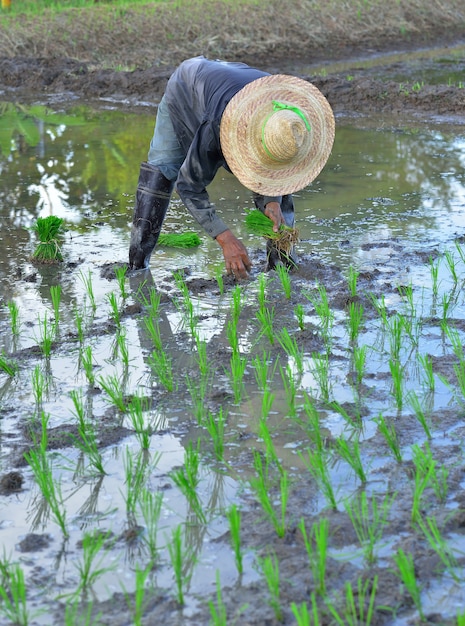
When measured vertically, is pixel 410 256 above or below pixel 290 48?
below

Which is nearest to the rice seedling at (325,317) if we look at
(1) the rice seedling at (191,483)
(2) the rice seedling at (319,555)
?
(1) the rice seedling at (191,483)

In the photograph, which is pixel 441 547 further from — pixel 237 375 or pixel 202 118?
pixel 202 118

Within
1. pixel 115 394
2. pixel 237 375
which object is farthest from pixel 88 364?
pixel 237 375

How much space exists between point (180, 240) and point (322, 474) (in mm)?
2858

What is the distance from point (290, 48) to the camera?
12.9 meters

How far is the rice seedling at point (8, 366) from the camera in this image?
3.68m

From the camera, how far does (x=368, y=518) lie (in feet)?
8.50

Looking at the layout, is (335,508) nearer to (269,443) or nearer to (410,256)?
(269,443)

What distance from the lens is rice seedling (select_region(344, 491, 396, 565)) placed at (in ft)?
7.86

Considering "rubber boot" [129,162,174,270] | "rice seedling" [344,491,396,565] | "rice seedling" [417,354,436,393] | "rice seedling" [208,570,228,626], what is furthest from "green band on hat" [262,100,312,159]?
"rice seedling" [208,570,228,626]

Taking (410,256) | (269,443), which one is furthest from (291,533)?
(410,256)

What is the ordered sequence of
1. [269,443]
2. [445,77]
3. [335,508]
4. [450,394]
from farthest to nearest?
[445,77]
[450,394]
[269,443]
[335,508]

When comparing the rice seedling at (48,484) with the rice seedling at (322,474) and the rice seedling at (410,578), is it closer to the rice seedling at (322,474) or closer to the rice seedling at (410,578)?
the rice seedling at (322,474)

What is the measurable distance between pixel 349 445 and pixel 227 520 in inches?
23.0
